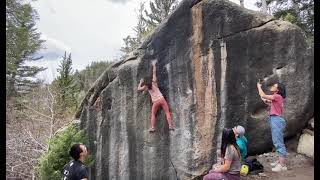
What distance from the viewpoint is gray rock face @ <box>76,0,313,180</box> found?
31.4 feet

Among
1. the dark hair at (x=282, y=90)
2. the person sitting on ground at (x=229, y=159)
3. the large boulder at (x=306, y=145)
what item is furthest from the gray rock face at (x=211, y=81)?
the person sitting on ground at (x=229, y=159)

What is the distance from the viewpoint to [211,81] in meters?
9.63

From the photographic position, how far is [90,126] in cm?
1093

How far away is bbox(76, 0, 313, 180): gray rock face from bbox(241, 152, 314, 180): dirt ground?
0.42 meters

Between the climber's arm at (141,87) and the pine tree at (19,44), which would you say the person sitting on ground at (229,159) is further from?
the pine tree at (19,44)

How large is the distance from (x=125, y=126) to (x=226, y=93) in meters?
2.93

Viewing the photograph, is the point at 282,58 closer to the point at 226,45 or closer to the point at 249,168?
the point at 226,45

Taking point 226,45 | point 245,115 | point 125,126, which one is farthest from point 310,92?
point 125,126

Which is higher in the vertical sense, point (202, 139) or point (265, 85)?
point (265, 85)

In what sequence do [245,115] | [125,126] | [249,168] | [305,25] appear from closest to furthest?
[249,168]
[245,115]
[125,126]
[305,25]

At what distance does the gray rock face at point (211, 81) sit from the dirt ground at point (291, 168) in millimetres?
417

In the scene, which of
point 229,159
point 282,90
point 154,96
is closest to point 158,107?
point 154,96

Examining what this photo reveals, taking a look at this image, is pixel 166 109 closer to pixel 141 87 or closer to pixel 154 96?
pixel 154 96

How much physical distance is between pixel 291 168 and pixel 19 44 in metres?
16.4
